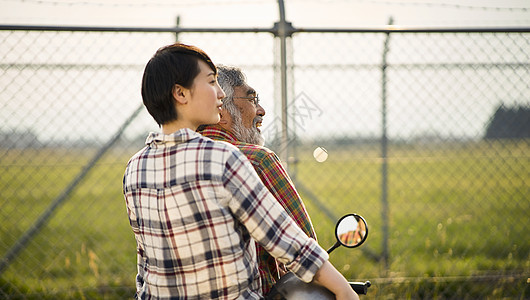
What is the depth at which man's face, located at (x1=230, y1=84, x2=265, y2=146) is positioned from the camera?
2211mm

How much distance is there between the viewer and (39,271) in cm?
421

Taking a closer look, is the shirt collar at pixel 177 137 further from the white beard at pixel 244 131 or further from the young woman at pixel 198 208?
the white beard at pixel 244 131

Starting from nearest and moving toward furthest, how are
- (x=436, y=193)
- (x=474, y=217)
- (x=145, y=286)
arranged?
(x=145, y=286)
(x=474, y=217)
(x=436, y=193)

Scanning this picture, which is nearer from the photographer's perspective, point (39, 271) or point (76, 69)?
point (76, 69)

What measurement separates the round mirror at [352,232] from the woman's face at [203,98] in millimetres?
701

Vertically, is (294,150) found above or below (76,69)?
below

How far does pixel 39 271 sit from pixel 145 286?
3.14m

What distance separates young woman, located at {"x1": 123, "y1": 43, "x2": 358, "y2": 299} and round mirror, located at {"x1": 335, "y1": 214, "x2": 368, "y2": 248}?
0.34 m

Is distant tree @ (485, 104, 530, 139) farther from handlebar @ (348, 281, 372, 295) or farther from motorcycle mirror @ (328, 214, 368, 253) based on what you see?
handlebar @ (348, 281, 372, 295)

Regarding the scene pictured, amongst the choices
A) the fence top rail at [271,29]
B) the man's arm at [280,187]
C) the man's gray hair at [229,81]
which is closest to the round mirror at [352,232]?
the man's arm at [280,187]

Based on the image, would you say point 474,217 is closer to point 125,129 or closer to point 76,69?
point 125,129

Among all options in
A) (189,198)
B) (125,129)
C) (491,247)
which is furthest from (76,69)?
(491,247)

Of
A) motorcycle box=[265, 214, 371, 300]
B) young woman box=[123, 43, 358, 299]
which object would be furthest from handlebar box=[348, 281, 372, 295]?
young woman box=[123, 43, 358, 299]

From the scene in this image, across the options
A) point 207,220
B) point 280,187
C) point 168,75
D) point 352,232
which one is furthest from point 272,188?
point 168,75
